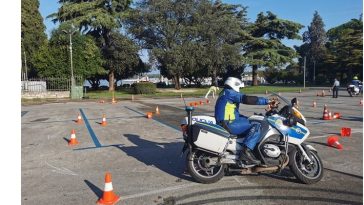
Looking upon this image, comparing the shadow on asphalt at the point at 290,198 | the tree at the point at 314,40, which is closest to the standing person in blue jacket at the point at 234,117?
the shadow on asphalt at the point at 290,198

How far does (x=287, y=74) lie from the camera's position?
7906 cm

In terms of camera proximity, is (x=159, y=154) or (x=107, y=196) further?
(x=159, y=154)

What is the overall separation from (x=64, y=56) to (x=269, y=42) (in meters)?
30.4

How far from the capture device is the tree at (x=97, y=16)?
41253mm

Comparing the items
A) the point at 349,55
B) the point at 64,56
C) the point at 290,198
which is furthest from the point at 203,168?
the point at 349,55

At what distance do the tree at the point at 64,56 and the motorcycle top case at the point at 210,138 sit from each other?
34.5 metres

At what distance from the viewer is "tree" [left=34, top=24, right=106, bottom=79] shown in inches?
1497

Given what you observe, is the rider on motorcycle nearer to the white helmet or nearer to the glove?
the white helmet

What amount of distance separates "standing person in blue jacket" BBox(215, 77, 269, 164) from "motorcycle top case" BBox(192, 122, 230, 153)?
0.26 meters

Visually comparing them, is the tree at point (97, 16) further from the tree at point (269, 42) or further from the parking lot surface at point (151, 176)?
the parking lot surface at point (151, 176)

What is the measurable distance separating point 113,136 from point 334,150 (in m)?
6.22

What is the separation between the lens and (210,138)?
575 cm

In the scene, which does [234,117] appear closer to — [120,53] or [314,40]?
[120,53]
